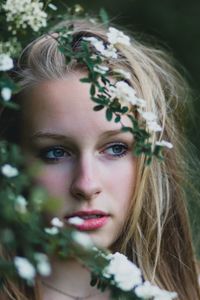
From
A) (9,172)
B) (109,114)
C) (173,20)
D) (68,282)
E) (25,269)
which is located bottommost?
(68,282)

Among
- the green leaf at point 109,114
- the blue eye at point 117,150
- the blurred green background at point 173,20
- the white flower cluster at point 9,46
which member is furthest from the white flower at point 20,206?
the blurred green background at point 173,20

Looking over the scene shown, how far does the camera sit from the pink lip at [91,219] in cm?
195

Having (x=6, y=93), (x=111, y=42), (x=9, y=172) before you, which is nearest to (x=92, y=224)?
(x=111, y=42)

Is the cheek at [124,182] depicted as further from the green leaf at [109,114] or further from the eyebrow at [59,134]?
the green leaf at [109,114]

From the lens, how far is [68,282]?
7.09ft

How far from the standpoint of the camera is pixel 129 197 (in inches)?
82.1

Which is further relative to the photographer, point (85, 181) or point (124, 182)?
point (124, 182)

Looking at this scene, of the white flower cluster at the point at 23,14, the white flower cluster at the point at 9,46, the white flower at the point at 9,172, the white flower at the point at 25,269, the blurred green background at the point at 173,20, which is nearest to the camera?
the white flower at the point at 25,269

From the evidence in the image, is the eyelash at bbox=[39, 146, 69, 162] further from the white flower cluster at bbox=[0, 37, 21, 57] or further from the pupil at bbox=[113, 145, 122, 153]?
the white flower cluster at bbox=[0, 37, 21, 57]

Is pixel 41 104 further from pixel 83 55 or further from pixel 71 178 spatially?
pixel 83 55

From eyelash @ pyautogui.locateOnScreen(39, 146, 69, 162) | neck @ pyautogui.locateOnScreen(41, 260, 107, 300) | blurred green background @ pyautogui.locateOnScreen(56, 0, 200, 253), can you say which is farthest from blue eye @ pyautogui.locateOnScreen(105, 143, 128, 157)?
blurred green background @ pyautogui.locateOnScreen(56, 0, 200, 253)

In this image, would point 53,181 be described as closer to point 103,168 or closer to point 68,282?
point 103,168

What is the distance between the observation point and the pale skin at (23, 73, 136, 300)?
76.9 inches

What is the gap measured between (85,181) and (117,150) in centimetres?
19
